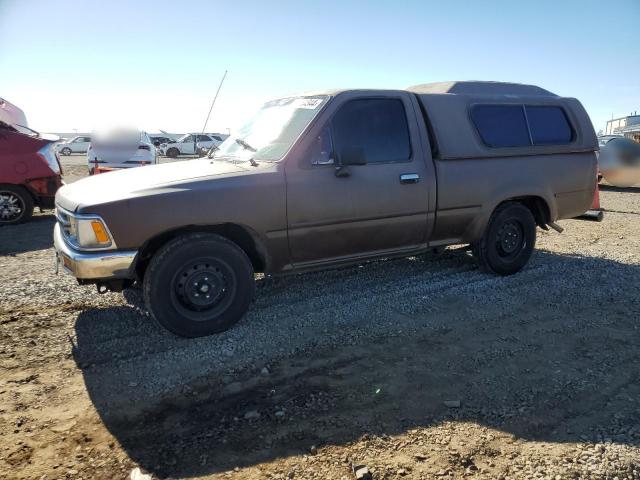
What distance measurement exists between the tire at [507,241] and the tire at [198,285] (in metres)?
2.82

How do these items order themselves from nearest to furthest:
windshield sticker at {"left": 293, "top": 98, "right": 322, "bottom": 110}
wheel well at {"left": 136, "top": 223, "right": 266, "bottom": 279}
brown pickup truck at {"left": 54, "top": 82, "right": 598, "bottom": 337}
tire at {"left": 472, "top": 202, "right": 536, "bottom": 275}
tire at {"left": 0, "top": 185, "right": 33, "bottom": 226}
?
1. brown pickup truck at {"left": 54, "top": 82, "right": 598, "bottom": 337}
2. wheel well at {"left": 136, "top": 223, "right": 266, "bottom": 279}
3. windshield sticker at {"left": 293, "top": 98, "right": 322, "bottom": 110}
4. tire at {"left": 472, "top": 202, "right": 536, "bottom": 275}
5. tire at {"left": 0, "top": 185, "right": 33, "bottom": 226}

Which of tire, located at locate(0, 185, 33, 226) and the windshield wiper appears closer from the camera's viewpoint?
the windshield wiper

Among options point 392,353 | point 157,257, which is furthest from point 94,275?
point 392,353

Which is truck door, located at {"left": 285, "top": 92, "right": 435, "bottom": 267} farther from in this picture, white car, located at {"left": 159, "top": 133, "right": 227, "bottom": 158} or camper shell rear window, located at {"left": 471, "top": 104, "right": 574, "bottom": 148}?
white car, located at {"left": 159, "top": 133, "right": 227, "bottom": 158}

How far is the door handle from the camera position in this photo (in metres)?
4.57

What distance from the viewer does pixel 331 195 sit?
425cm

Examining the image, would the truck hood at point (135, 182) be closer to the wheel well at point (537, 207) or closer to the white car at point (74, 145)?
the wheel well at point (537, 207)

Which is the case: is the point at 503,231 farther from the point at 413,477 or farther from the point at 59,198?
the point at 59,198

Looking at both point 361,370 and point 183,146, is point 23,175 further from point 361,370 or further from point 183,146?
point 183,146

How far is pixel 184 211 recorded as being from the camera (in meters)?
3.72

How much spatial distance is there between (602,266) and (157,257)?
5215 mm

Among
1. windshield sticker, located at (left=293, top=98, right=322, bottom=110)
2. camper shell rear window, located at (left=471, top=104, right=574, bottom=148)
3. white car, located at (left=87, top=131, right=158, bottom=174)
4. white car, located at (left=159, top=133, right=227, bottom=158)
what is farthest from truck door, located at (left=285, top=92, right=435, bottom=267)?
white car, located at (left=159, top=133, right=227, bottom=158)

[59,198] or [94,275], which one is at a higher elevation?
[59,198]

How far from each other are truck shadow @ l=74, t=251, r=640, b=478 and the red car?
562 centimetres
